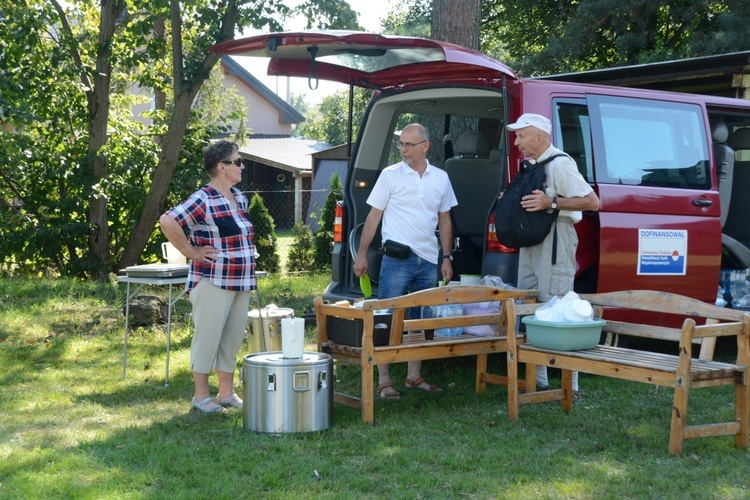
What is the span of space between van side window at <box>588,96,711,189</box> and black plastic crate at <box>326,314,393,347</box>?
5.46ft

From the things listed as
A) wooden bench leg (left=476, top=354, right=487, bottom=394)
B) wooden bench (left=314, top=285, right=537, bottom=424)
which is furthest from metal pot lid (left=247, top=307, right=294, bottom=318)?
wooden bench leg (left=476, top=354, right=487, bottom=394)

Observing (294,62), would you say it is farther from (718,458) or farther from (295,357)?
(718,458)

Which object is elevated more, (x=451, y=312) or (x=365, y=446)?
(x=451, y=312)

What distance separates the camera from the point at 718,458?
4.58 m

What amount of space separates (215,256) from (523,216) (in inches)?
70.7

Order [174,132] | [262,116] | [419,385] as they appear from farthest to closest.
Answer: [262,116] → [174,132] → [419,385]

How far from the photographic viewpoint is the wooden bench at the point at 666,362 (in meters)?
4.54

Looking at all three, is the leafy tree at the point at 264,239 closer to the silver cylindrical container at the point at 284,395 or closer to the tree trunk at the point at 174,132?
the tree trunk at the point at 174,132

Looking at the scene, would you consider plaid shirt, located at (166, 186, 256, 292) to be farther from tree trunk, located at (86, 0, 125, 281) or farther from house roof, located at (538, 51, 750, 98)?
tree trunk, located at (86, 0, 125, 281)

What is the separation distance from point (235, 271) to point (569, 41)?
1257 cm

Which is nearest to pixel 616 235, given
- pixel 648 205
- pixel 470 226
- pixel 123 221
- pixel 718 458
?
pixel 648 205

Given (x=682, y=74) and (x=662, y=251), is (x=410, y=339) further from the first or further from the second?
(x=682, y=74)

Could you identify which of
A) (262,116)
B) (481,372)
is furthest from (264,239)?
(262,116)

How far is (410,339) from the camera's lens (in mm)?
5887
